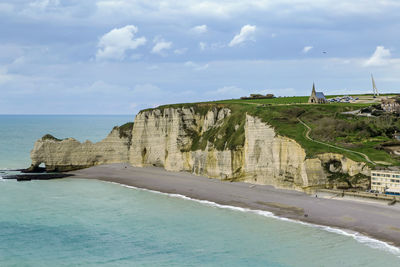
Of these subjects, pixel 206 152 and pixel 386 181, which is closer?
pixel 386 181

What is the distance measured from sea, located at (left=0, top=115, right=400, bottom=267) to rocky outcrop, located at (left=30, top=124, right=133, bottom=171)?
26.8 meters

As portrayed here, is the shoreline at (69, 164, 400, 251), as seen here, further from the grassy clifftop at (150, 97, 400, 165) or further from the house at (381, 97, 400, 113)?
the house at (381, 97, 400, 113)

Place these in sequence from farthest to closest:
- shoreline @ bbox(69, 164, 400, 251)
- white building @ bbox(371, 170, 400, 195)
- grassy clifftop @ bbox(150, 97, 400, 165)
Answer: grassy clifftop @ bbox(150, 97, 400, 165)
white building @ bbox(371, 170, 400, 195)
shoreline @ bbox(69, 164, 400, 251)

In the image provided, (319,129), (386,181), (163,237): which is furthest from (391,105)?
(163,237)

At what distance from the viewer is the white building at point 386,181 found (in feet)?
169

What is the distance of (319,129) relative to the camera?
66062mm

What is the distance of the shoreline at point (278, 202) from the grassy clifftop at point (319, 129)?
669 centimetres

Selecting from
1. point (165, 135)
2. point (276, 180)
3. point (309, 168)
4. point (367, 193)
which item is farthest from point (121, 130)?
point (367, 193)

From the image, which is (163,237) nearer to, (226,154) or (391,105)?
(226,154)

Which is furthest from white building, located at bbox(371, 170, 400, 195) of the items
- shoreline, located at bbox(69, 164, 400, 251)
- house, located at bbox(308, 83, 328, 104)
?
house, located at bbox(308, 83, 328, 104)

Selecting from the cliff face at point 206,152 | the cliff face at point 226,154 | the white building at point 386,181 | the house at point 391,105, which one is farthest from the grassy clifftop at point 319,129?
the house at point 391,105

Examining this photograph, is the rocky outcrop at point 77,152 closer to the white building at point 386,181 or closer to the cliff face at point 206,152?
the cliff face at point 206,152

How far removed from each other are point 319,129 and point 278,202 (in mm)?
17113

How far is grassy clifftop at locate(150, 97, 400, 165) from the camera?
5997 centimetres
